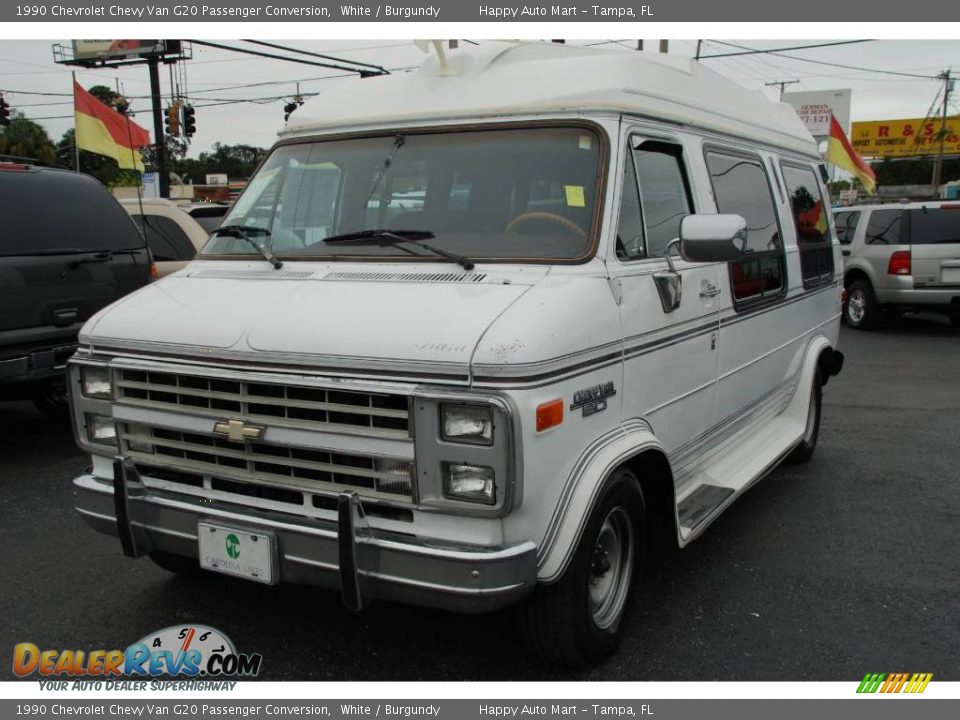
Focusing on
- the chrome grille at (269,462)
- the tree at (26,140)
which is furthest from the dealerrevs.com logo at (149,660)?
the tree at (26,140)

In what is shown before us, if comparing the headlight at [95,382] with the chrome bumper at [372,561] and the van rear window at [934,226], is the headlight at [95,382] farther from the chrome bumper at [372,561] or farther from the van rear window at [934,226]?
the van rear window at [934,226]

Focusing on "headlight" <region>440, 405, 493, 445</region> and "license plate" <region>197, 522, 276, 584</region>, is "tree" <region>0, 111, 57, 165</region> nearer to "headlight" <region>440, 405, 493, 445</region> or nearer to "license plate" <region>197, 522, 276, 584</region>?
"license plate" <region>197, 522, 276, 584</region>

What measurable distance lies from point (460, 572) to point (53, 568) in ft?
9.12

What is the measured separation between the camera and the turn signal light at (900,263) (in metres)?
13.3

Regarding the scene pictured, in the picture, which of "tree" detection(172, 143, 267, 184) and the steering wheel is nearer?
the steering wheel

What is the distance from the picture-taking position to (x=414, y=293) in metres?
3.35

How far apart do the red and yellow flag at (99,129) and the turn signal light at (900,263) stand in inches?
428

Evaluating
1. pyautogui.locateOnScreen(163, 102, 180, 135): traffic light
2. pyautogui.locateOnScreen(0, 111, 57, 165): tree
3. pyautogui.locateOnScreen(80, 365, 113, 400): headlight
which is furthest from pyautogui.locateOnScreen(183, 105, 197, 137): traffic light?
pyautogui.locateOnScreen(80, 365, 113, 400): headlight

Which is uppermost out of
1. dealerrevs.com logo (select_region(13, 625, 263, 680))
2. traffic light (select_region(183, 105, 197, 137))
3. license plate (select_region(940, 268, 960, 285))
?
traffic light (select_region(183, 105, 197, 137))

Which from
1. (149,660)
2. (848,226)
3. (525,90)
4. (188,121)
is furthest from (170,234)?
(188,121)

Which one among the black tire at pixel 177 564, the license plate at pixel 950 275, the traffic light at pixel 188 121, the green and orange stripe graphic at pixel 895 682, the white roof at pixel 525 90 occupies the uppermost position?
the traffic light at pixel 188 121

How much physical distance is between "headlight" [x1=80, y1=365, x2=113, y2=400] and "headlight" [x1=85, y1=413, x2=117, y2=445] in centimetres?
9

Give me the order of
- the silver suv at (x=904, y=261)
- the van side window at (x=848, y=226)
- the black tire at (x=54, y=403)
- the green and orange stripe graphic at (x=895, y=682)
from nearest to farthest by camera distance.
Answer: the green and orange stripe graphic at (x=895, y=682) < the black tire at (x=54, y=403) < the silver suv at (x=904, y=261) < the van side window at (x=848, y=226)

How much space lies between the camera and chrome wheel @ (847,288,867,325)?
14352 millimetres
